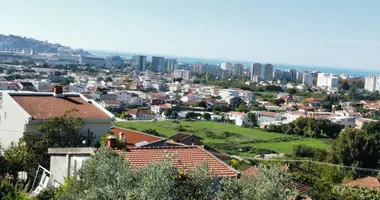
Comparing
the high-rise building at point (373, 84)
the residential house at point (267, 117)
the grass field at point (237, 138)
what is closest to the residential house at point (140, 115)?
the grass field at point (237, 138)

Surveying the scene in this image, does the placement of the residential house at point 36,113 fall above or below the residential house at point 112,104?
above

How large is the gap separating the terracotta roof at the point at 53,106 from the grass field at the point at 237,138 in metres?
26.2

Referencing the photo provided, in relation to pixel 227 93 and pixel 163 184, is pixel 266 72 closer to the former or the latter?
pixel 227 93

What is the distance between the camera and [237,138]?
51500 mm

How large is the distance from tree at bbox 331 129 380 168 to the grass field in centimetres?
800

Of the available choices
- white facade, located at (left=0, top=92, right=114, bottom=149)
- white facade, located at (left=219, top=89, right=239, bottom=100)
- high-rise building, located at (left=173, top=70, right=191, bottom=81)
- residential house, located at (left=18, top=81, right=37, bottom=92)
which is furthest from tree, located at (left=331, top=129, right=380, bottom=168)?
high-rise building, located at (left=173, top=70, right=191, bottom=81)

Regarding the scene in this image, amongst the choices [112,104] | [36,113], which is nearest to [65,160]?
[36,113]

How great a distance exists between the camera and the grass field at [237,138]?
148 feet

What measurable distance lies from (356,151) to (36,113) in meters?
25.8

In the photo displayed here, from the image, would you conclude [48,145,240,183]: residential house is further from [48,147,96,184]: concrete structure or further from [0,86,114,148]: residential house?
[0,86,114,148]: residential house

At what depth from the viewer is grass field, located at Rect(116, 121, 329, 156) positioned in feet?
148

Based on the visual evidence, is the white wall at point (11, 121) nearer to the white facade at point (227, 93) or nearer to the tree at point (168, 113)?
the tree at point (168, 113)

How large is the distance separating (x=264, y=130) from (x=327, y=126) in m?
7.20

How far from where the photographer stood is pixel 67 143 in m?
14.2
